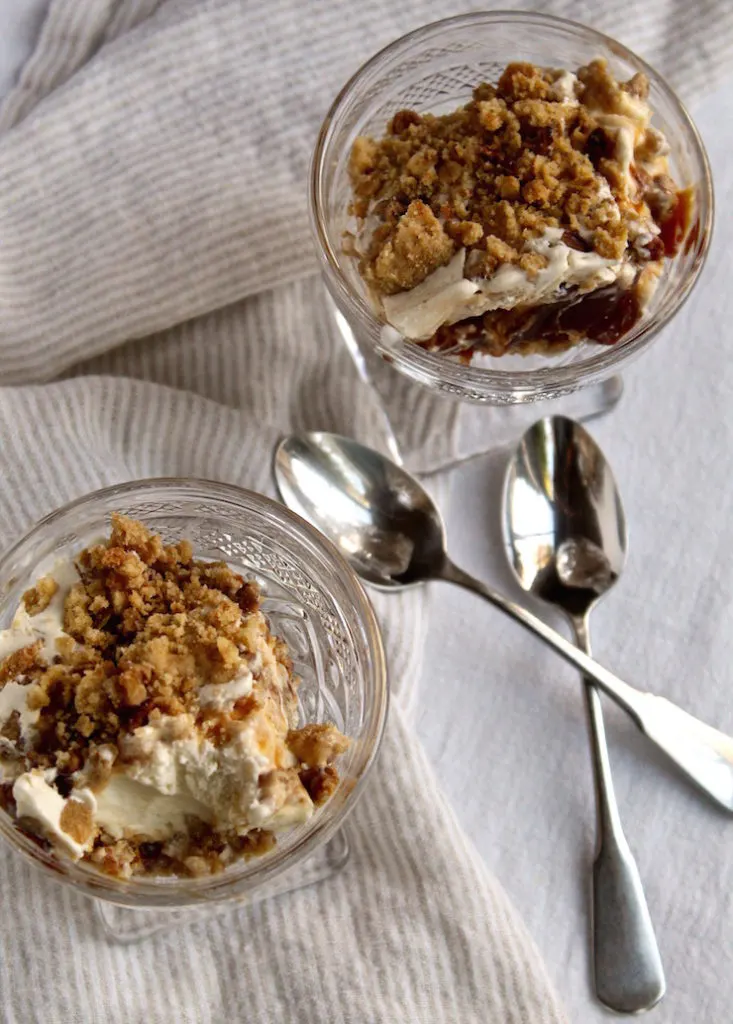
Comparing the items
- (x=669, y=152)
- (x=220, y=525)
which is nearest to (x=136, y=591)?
(x=220, y=525)

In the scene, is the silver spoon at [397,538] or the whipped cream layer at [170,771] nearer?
the whipped cream layer at [170,771]

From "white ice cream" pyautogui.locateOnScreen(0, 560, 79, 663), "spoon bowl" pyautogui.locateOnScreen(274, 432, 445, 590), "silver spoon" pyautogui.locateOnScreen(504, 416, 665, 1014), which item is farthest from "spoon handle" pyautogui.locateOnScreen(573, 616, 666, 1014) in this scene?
"white ice cream" pyautogui.locateOnScreen(0, 560, 79, 663)

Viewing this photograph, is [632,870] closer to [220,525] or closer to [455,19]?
[220,525]

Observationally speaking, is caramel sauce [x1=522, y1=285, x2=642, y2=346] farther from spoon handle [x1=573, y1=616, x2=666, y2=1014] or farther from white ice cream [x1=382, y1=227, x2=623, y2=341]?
spoon handle [x1=573, y1=616, x2=666, y2=1014]

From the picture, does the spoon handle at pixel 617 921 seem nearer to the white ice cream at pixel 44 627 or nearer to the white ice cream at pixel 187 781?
the white ice cream at pixel 187 781

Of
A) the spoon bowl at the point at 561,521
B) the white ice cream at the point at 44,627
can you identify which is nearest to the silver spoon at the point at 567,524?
the spoon bowl at the point at 561,521

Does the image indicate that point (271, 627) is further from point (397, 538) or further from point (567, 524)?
point (567, 524)
